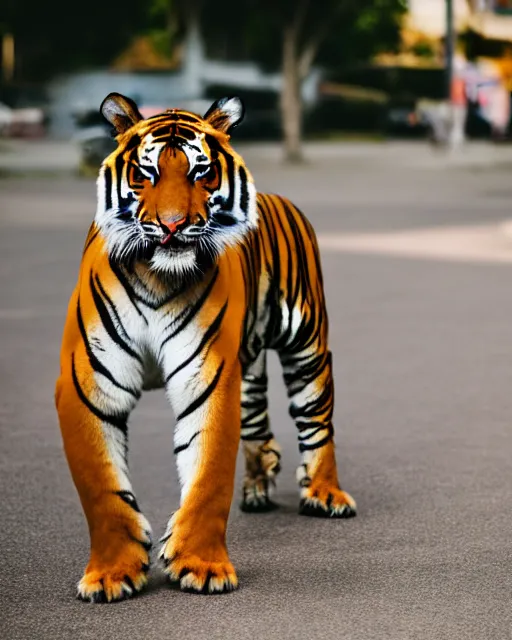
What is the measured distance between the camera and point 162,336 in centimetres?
529

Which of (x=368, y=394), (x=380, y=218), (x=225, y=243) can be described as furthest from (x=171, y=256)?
(x=380, y=218)

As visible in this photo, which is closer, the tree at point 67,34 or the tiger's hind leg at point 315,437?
the tiger's hind leg at point 315,437

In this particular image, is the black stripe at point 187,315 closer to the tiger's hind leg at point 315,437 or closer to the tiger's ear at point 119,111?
the tiger's ear at point 119,111

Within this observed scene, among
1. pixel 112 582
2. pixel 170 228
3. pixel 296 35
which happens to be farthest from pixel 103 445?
pixel 296 35

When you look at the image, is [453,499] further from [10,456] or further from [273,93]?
[273,93]

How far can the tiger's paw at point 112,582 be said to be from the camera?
5.16 meters

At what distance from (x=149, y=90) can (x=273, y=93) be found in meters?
5.24

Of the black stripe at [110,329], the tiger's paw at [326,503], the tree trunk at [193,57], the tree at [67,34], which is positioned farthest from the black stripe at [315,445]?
the tree at [67,34]

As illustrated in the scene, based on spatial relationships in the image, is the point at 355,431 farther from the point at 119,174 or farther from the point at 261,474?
the point at 119,174

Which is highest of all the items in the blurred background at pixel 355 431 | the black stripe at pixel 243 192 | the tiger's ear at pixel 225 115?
the tiger's ear at pixel 225 115

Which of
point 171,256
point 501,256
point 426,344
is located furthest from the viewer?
point 501,256

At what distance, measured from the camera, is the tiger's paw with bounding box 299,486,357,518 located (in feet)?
20.9

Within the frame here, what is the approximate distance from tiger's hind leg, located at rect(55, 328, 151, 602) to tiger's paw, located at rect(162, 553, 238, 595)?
106mm

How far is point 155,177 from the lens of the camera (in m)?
5.19
